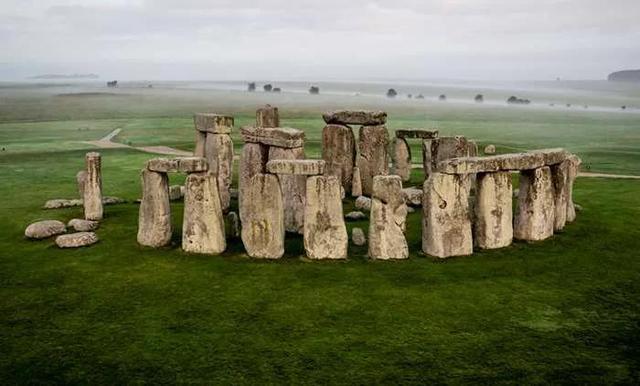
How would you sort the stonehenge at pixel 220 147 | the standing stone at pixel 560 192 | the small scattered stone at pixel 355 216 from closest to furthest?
the standing stone at pixel 560 192 → the small scattered stone at pixel 355 216 → the stonehenge at pixel 220 147

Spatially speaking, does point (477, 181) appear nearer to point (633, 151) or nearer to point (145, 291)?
point (145, 291)

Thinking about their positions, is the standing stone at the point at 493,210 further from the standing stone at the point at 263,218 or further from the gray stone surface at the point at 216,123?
the gray stone surface at the point at 216,123

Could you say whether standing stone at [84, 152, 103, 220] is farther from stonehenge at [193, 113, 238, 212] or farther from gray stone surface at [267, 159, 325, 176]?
gray stone surface at [267, 159, 325, 176]

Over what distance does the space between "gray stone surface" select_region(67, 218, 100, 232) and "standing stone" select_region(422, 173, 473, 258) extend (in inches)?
293

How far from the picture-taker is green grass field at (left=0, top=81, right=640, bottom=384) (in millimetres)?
7402

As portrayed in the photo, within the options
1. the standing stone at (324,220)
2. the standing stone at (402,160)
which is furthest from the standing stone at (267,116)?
the standing stone at (324,220)

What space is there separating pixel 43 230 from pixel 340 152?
8.75 meters

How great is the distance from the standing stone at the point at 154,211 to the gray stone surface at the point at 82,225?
1.85 meters

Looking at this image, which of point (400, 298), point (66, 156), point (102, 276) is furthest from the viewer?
point (66, 156)

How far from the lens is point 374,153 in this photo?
18.5 m

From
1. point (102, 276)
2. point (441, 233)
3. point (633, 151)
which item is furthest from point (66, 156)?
point (633, 151)

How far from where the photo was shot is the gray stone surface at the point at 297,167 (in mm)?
11266

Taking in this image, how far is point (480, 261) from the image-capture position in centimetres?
1145

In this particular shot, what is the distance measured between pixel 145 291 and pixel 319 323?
316cm
